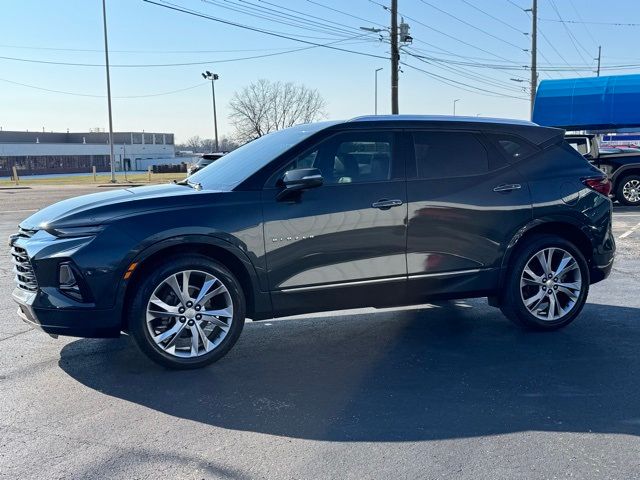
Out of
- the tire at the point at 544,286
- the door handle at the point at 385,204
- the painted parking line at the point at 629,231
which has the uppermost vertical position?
the door handle at the point at 385,204

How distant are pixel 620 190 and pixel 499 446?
14.6 meters

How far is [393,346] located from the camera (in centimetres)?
520

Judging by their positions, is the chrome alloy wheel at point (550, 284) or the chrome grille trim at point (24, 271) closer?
the chrome grille trim at point (24, 271)

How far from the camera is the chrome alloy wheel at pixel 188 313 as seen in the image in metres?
4.48

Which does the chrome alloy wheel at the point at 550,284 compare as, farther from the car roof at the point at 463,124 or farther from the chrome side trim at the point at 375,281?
the car roof at the point at 463,124

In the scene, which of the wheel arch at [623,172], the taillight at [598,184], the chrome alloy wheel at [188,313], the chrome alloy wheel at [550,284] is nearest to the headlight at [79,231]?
the chrome alloy wheel at [188,313]

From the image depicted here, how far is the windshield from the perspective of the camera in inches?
193

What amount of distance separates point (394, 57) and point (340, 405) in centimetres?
2203

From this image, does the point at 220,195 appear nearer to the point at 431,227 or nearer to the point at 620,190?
the point at 431,227

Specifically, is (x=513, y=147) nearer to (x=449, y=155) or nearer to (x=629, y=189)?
(x=449, y=155)

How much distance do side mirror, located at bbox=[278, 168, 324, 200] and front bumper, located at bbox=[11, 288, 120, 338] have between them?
154 centimetres

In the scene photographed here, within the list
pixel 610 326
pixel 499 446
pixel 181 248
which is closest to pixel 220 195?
pixel 181 248

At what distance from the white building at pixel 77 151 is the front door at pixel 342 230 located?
212 feet

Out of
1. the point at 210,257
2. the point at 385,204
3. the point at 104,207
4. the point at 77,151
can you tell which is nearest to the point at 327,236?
the point at 385,204
